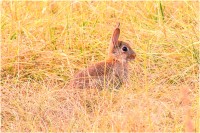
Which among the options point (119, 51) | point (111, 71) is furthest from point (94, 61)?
point (111, 71)

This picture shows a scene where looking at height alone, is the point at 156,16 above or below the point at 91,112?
above

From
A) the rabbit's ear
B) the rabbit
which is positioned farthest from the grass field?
the rabbit's ear

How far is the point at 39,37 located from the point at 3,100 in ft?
3.69

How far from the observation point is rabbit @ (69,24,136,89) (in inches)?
187

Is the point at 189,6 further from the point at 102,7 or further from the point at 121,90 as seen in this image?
the point at 121,90

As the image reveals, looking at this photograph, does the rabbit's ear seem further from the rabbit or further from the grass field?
the grass field

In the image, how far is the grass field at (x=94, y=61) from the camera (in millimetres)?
4195

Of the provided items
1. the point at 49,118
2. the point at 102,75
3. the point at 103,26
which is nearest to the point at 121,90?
the point at 102,75

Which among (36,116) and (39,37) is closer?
(36,116)

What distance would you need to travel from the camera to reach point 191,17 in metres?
5.71

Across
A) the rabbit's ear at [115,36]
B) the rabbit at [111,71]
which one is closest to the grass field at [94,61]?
the rabbit at [111,71]

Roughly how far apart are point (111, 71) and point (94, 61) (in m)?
0.41

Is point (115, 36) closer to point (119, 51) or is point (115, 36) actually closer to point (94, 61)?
point (119, 51)

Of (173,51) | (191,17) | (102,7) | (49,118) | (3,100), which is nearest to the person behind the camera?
(49,118)
